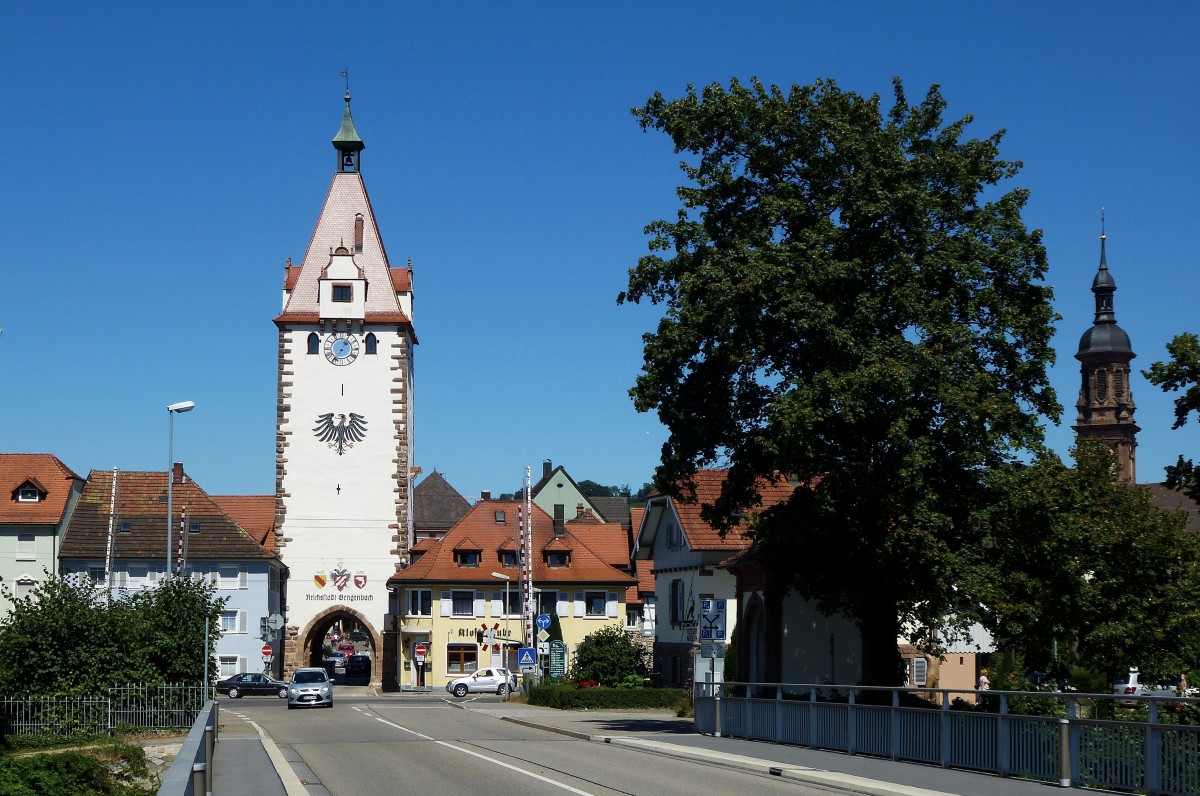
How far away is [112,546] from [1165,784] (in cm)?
6552

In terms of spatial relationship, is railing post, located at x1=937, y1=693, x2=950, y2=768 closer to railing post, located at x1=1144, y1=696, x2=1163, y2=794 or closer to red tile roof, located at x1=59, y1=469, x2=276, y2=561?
railing post, located at x1=1144, y1=696, x2=1163, y2=794

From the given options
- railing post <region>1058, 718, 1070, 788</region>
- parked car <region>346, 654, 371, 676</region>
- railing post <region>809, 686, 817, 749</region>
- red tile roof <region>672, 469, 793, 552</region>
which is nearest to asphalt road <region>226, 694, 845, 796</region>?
railing post <region>809, 686, 817, 749</region>

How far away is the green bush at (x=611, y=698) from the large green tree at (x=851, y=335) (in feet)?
57.0

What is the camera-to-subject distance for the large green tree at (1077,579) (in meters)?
28.8

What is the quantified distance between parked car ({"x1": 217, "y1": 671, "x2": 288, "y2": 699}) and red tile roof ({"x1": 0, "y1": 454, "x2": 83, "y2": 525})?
13268 millimetres

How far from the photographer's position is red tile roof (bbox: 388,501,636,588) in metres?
77.9

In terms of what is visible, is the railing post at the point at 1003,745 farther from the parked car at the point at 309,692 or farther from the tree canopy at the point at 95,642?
the parked car at the point at 309,692

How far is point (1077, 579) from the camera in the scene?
1168 inches

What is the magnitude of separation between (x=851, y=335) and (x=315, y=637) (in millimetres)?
54801

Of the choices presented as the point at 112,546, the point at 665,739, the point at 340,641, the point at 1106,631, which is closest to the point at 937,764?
the point at 665,739

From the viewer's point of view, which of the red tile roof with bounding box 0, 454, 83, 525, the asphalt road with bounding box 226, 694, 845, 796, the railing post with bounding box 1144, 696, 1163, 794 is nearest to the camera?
the railing post with bounding box 1144, 696, 1163, 794

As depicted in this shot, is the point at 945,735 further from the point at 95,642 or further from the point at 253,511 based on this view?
the point at 253,511

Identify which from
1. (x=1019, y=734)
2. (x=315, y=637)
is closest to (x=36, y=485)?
(x=315, y=637)

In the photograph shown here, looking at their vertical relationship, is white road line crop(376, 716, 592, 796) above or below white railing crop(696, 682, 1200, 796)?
below
